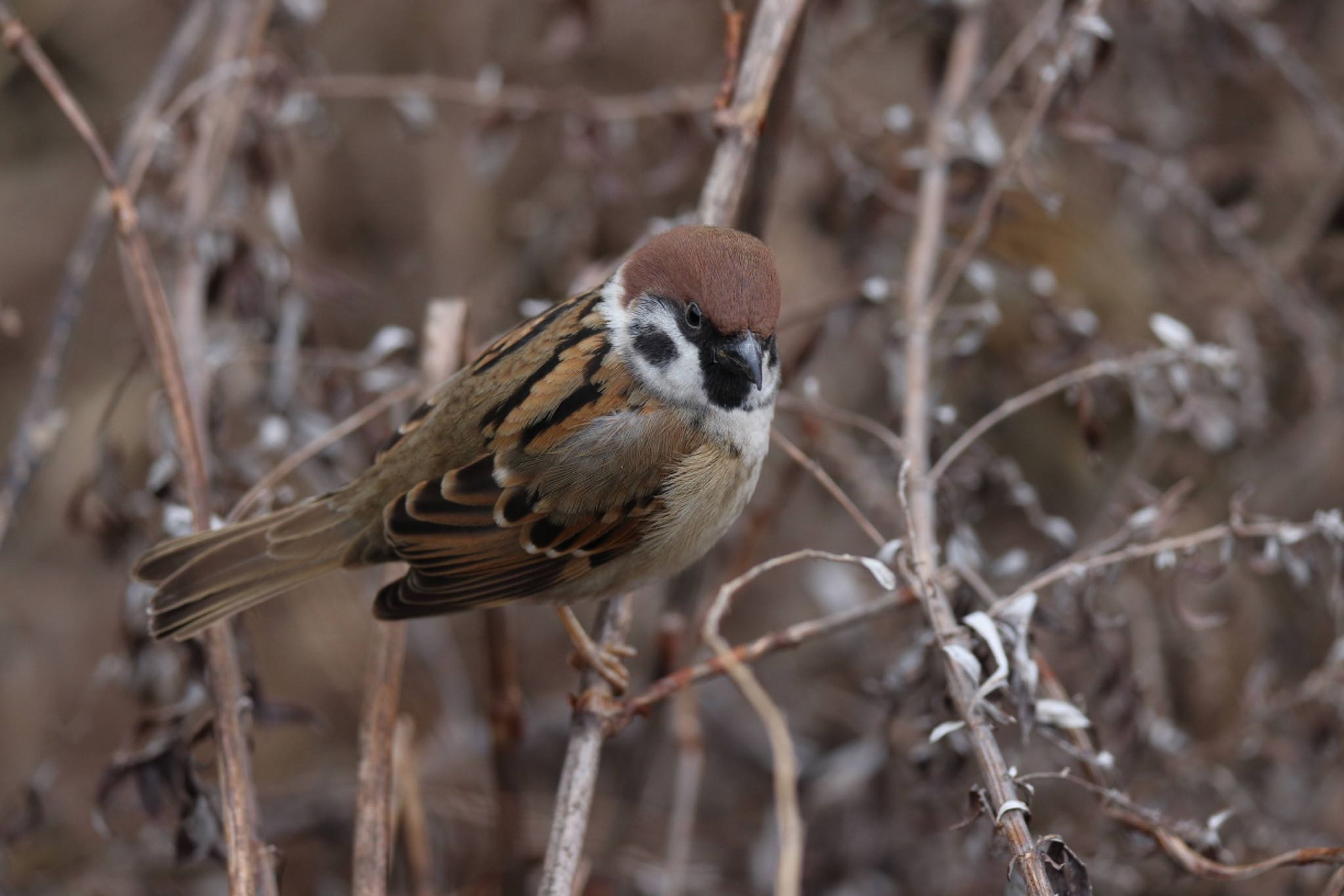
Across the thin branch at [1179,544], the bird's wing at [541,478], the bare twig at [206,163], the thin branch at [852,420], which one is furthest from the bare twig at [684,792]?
the bare twig at [206,163]

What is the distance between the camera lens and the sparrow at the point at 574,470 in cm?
237

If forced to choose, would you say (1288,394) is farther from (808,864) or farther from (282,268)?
(282,268)

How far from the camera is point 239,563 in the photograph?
231cm

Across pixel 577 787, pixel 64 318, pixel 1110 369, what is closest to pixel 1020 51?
pixel 1110 369

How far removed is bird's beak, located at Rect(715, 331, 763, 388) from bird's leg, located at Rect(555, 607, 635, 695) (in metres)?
0.65

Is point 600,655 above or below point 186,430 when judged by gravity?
below

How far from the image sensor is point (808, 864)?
10.1ft

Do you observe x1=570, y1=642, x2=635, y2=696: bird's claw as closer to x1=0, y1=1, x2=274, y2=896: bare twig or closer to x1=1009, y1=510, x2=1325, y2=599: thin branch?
x1=0, y1=1, x2=274, y2=896: bare twig

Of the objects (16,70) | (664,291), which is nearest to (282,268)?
(664,291)

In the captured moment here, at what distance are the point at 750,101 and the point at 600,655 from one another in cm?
118

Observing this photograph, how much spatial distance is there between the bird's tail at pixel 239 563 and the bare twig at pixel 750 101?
1.04 meters

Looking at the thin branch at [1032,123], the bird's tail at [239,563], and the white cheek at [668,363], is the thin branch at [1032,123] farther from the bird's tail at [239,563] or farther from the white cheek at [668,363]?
the bird's tail at [239,563]

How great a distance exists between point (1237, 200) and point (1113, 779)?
6.97 feet

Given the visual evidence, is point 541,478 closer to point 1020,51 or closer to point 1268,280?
point 1020,51
